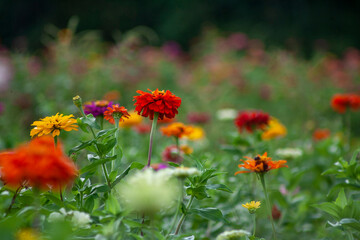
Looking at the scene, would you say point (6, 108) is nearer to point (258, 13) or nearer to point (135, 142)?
point (135, 142)

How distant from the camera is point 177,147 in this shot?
5.91ft

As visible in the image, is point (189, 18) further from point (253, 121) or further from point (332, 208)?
point (332, 208)

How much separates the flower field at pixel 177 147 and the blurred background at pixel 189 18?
2.46 metres

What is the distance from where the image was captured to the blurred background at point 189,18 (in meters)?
9.42

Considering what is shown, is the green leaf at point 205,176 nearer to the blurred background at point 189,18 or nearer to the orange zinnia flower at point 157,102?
the orange zinnia flower at point 157,102

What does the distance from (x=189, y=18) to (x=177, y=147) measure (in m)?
8.52

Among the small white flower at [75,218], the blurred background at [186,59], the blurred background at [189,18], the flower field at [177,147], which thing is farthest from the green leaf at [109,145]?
the blurred background at [189,18]

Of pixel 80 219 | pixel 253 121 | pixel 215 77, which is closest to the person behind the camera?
pixel 80 219

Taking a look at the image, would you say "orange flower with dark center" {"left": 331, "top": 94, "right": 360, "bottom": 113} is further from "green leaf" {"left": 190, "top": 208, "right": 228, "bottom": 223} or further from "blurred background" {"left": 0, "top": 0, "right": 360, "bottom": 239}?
"green leaf" {"left": 190, "top": 208, "right": 228, "bottom": 223}

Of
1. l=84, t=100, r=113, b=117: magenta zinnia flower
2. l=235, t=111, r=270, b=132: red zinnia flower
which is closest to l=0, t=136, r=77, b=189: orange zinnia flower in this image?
l=84, t=100, r=113, b=117: magenta zinnia flower

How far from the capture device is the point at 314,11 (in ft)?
32.2

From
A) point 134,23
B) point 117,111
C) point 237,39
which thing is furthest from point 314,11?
point 117,111

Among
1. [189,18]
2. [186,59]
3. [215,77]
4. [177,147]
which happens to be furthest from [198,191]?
[189,18]

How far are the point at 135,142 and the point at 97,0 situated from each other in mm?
8546
